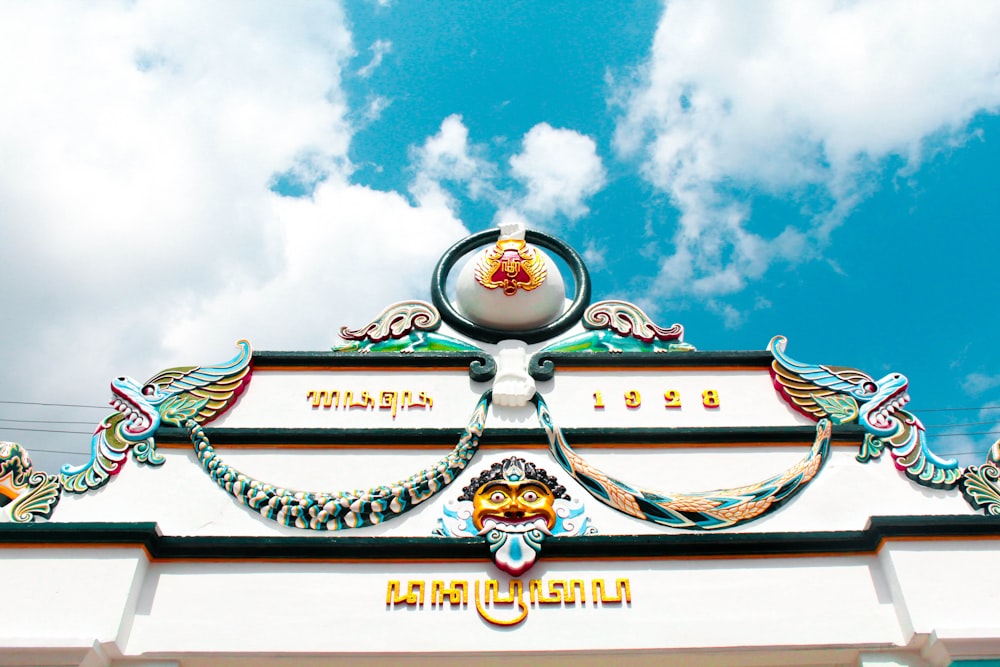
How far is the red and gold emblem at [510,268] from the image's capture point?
7.45 metres

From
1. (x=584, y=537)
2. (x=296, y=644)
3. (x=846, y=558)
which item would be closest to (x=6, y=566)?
(x=296, y=644)

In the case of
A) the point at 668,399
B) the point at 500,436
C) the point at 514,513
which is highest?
the point at 668,399

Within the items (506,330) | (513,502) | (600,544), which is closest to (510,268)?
(506,330)

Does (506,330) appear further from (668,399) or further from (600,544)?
(600,544)

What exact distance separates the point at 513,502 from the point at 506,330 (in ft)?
6.76

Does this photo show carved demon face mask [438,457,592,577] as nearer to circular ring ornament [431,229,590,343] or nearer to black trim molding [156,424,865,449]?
black trim molding [156,424,865,449]

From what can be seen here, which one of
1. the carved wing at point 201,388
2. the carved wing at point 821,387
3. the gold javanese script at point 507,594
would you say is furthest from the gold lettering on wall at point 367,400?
the carved wing at point 821,387

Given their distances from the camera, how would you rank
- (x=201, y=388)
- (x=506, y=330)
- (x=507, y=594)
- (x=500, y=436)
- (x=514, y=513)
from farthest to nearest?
(x=506, y=330) < (x=201, y=388) < (x=500, y=436) < (x=514, y=513) < (x=507, y=594)

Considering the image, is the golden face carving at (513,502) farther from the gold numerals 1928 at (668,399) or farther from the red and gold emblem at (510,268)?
the red and gold emblem at (510,268)

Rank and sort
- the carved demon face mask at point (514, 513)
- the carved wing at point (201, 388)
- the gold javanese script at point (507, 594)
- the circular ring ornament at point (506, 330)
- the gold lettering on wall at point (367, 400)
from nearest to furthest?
1. the gold javanese script at point (507, 594)
2. the carved demon face mask at point (514, 513)
3. the carved wing at point (201, 388)
4. the gold lettering on wall at point (367, 400)
5. the circular ring ornament at point (506, 330)

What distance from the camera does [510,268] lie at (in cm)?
752

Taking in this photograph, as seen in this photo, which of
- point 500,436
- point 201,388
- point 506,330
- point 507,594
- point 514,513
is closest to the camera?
point 507,594

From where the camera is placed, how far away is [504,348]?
7238 millimetres

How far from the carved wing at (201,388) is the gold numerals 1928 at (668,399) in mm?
3056
